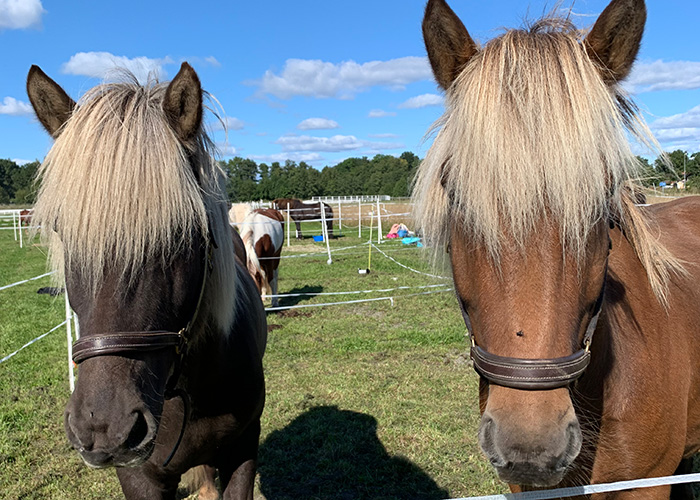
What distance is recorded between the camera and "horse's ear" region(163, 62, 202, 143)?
5.71 ft

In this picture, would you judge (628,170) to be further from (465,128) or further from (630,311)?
(630,311)

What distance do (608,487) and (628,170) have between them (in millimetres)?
1096

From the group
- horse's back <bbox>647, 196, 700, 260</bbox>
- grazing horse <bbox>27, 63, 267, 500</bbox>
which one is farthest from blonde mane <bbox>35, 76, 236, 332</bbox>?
horse's back <bbox>647, 196, 700, 260</bbox>

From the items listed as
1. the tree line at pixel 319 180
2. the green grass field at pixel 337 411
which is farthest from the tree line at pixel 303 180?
the green grass field at pixel 337 411

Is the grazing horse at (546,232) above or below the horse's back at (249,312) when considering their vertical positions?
above

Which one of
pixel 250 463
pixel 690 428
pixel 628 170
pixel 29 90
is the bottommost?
pixel 250 463

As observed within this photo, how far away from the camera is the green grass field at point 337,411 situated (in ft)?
11.7

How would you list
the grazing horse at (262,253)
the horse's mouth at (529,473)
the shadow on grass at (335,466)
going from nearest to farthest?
1. the horse's mouth at (529,473)
2. the shadow on grass at (335,466)
3. the grazing horse at (262,253)

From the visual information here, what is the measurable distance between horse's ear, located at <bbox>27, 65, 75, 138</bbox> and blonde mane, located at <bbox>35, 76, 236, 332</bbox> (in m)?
0.08

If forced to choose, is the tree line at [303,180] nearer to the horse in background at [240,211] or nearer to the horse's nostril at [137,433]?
the horse in background at [240,211]

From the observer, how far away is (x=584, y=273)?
1293mm

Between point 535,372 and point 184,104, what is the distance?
5.11ft

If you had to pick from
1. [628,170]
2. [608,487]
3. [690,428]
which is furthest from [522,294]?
[690,428]

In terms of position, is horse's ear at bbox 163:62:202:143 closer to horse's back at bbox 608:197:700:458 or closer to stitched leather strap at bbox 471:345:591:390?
stitched leather strap at bbox 471:345:591:390
